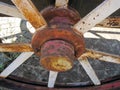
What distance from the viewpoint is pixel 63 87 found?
82.6 inches

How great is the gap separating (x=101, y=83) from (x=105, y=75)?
0.79ft

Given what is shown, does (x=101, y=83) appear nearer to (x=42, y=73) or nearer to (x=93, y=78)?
(x=93, y=78)

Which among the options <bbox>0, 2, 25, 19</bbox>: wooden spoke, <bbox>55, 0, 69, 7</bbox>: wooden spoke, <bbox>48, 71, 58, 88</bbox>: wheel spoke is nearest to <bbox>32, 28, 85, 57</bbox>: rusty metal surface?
<bbox>55, 0, 69, 7</bbox>: wooden spoke

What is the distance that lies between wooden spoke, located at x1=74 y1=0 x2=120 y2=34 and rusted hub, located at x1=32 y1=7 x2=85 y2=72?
1.5 inches

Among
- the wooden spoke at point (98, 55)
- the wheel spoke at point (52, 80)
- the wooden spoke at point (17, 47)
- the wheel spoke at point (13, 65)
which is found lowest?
the wheel spoke at point (52, 80)

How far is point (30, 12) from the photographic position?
4.11 feet

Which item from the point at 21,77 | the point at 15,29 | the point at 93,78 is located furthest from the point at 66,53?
the point at 15,29

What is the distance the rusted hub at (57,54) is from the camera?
4.11 feet

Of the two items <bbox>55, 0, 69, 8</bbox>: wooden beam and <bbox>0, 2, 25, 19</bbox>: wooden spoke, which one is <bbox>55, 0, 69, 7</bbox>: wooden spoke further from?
<bbox>0, 2, 25, 19</bbox>: wooden spoke

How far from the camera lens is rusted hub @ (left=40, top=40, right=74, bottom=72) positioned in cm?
125

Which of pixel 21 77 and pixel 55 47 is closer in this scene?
pixel 55 47

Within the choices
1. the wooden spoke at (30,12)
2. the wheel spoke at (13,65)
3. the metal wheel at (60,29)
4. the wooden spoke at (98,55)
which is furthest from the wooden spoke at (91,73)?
the wooden spoke at (30,12)

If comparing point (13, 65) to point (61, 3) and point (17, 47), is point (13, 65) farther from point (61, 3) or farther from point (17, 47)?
point (61, 3)

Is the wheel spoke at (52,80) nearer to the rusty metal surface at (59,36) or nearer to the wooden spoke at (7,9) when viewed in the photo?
the wooden spoke at (7,9)
